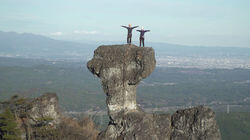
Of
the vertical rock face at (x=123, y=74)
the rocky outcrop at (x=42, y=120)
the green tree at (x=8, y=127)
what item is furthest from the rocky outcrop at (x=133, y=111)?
the green tree at (x=8, y=127)

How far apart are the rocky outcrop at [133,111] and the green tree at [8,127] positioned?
5.03 m

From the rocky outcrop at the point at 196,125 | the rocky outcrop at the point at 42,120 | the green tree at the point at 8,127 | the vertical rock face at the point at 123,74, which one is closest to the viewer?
the rocky outcrop at the point at 196,125

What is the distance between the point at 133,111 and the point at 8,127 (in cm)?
720

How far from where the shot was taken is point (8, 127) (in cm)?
2016

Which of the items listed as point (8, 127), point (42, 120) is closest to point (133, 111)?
point (42, 120)

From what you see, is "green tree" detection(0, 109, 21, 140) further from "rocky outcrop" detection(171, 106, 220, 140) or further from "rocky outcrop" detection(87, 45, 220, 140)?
"rocky outcrop" detection(171, 106, 220, 140)

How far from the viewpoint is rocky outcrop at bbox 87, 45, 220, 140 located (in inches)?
718

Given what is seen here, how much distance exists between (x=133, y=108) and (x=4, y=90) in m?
118

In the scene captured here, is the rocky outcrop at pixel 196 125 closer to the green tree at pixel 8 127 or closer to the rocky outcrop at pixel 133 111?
the rocky outcrop at pixel 133 111

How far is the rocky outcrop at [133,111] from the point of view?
59.8 feet

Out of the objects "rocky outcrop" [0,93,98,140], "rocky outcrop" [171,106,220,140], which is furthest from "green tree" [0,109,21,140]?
"rocky outcrop" [171,106,220,140]

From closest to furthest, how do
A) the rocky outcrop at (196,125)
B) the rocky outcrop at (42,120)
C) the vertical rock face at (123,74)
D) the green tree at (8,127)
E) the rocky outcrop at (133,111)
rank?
1. the rocky outcrop at (196,125)
2. the rocky outcrop at (133,111)
3. the vertical rock face at (123,74)
4. the green tree at (8,127)
5. the rocky outcrop at (42,120)

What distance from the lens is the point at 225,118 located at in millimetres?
89562

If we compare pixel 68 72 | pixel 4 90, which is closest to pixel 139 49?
pixel 4 90
